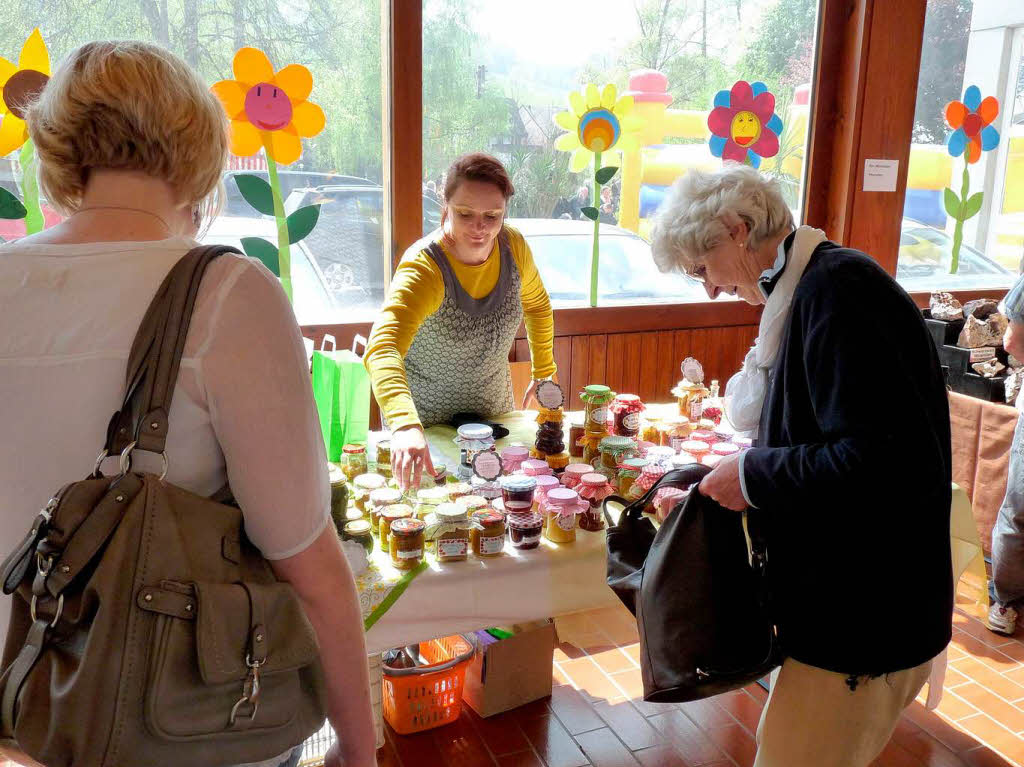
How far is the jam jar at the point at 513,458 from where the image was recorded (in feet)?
6.74

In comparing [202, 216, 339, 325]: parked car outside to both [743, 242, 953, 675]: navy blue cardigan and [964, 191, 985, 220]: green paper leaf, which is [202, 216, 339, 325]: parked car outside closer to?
[743, 242, 953, 675]: navy blue cardigan

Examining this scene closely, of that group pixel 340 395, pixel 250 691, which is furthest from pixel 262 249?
pixel 250 691

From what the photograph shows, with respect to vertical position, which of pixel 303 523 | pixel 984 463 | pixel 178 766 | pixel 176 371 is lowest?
pixel 984 463

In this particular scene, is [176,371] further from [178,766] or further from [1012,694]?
[1012,694]

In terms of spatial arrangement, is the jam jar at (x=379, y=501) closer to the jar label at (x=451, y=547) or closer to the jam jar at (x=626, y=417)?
the jar label at (x=451, y=547)

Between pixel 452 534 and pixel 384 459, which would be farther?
pixel 384 459

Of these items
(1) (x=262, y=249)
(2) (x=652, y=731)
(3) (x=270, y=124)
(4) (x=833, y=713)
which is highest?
(3) (x=270, y=124)

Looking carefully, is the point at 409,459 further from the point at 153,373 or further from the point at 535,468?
the point at 153,373

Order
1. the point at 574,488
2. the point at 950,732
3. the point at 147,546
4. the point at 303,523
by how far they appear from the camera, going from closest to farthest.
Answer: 1. the point at 147,546
2. the point at 303,523
3. the point at 574,488
4. the point at 950,732

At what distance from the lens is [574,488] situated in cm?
193

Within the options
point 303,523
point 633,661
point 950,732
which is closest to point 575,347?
point 633,661

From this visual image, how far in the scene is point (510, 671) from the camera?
2449 millimetres

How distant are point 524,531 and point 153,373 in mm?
1099

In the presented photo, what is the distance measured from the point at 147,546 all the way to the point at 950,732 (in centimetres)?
251
